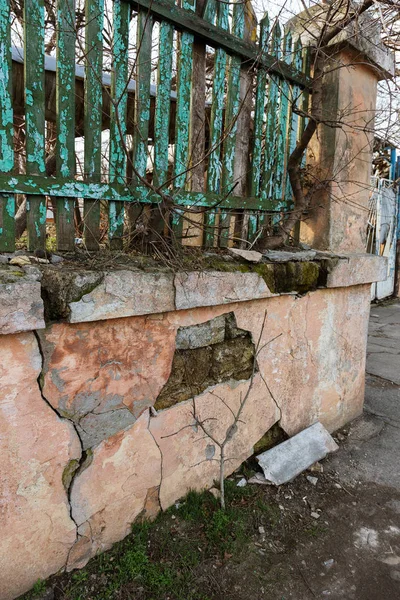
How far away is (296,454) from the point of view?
235cm

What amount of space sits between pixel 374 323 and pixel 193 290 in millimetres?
5071

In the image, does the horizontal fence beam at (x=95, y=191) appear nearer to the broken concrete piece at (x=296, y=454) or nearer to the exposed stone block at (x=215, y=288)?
the exposed stone block at (x=215, y=288)

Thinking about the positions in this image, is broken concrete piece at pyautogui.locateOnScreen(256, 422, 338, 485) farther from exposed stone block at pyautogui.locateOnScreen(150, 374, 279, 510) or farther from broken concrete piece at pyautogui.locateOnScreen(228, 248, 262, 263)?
broken concrete piece at pyautogui.locateOnScreen(228, 248, 262, 263)

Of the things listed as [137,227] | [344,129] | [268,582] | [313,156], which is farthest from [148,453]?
[344,129]

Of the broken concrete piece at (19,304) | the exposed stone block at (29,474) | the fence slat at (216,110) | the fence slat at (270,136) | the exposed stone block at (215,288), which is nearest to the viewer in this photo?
the broken concrete piece at (19,304)

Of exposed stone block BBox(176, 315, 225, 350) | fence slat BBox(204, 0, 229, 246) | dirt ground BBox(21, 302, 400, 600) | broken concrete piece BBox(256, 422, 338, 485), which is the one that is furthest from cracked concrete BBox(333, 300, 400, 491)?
fence slat BBox(204, 0, 229, 246)

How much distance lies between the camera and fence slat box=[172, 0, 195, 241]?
6.17 ft

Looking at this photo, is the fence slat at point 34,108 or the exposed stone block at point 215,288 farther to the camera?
the exposed stone block at point 215,288

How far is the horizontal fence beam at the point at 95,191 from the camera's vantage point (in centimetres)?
149

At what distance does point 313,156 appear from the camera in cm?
267

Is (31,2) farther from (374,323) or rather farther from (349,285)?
(374,323)

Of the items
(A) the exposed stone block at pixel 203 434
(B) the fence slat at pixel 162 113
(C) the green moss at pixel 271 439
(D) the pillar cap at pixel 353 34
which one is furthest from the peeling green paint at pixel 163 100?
(C) the green moss at pixel 271 439

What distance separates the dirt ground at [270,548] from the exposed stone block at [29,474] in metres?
0.11

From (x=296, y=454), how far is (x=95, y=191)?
70.1 inches
